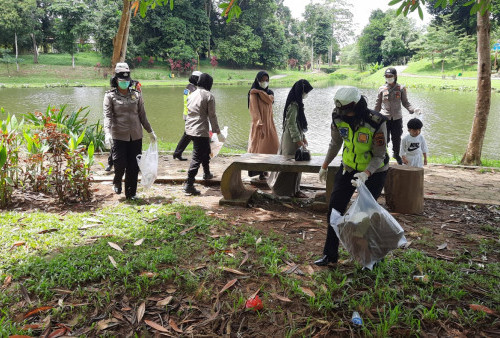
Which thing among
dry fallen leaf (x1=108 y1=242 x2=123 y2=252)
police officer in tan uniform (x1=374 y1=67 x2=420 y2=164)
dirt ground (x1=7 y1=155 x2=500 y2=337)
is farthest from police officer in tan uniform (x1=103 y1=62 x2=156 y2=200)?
police officer in tan uniform (x1=374 y1=67 x2=420 y2=164)

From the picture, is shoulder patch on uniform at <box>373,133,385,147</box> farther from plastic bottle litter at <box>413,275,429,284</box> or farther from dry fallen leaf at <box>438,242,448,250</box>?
dry fallen leaf at <box>438,242,448,250</box>

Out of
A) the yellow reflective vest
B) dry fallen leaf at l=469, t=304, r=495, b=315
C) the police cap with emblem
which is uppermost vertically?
the police cap with emblem

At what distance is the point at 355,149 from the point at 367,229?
2.19ft

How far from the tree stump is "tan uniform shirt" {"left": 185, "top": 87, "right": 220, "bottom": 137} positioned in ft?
8.00

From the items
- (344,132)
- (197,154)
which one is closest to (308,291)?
(344,132)

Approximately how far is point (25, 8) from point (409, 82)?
37995 millimetres

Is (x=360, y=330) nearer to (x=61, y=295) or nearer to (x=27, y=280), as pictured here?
(x=61, y=295)

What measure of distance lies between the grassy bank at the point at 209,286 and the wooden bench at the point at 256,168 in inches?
38.4

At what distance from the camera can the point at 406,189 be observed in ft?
15.5

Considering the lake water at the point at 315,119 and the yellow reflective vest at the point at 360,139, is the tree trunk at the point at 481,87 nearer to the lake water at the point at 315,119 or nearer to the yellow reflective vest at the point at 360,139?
the lake water at the point at 315,119

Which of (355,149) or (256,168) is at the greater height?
(355,149)

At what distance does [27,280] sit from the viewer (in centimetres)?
306

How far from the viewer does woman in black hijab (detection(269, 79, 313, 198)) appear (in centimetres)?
490

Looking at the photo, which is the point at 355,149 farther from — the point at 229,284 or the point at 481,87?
the point at 481,87
